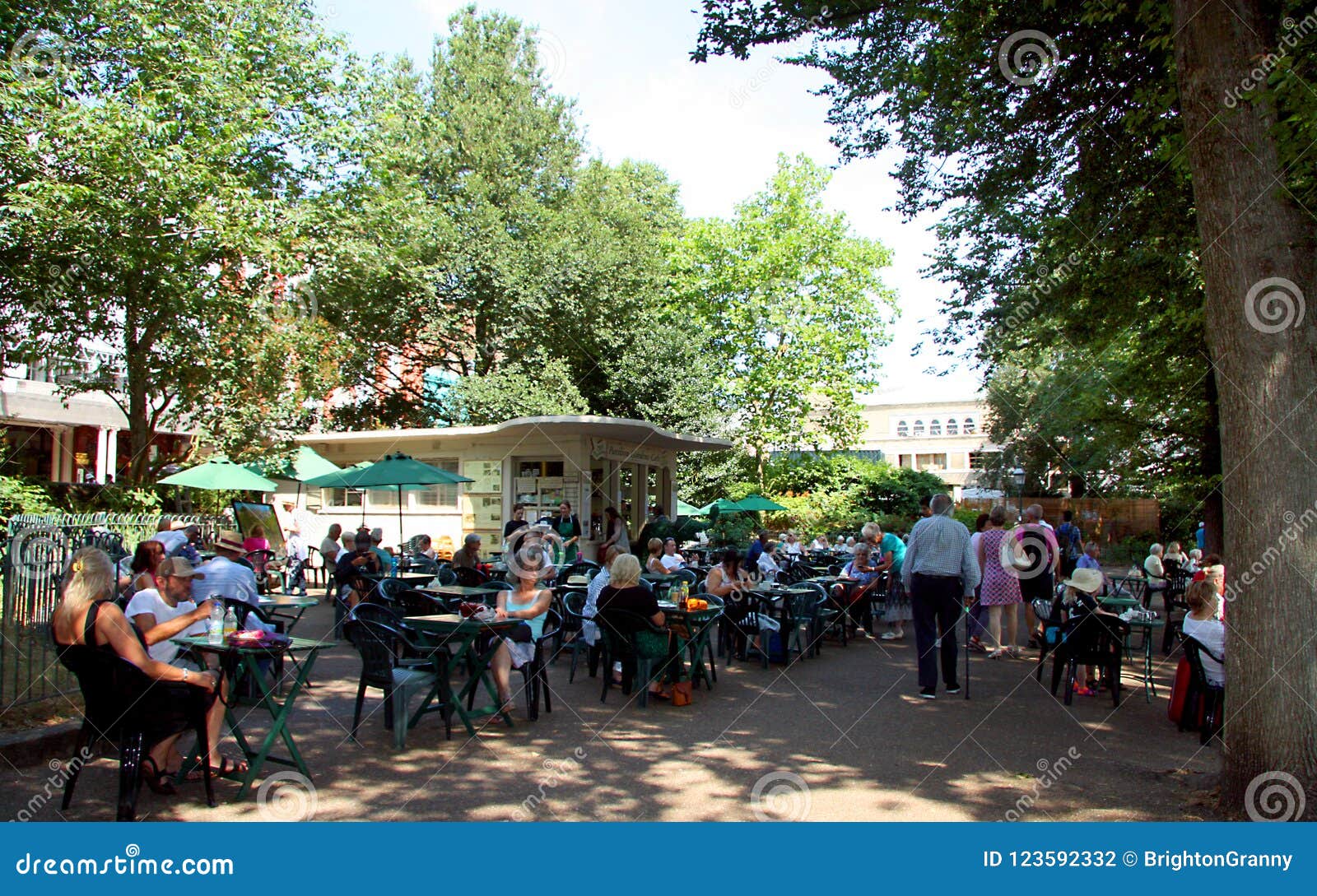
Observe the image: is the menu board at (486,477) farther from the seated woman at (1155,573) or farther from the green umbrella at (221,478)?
the seated woman at (1155,573)

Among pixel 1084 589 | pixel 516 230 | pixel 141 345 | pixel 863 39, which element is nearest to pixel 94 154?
pixel 141 345

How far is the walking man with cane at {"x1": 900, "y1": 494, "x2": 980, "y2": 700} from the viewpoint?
7.50 metres

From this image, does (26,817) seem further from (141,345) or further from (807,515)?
(807,515)

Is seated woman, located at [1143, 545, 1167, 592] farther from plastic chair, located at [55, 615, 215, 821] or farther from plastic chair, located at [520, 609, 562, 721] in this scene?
plastic chair, located at [55, 615, 215, 821]

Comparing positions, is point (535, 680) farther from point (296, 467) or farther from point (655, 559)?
point (296, 467)

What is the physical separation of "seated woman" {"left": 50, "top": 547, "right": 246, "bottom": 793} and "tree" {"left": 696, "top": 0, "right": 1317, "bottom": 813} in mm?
5193

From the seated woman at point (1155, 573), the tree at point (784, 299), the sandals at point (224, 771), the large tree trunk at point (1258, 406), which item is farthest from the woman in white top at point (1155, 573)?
the tree at point (784, 299)

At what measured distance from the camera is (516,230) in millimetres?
28953

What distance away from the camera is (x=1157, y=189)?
7.90 metres

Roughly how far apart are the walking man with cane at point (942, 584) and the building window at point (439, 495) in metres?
13.3

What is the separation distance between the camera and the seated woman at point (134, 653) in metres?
4.38

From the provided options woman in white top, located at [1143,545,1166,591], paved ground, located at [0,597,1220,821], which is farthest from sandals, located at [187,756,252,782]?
woman in white top, located at [1143,545,1166,591]

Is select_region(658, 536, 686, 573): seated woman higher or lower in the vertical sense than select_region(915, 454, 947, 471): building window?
lower

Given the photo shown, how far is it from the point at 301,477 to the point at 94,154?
267 inches
